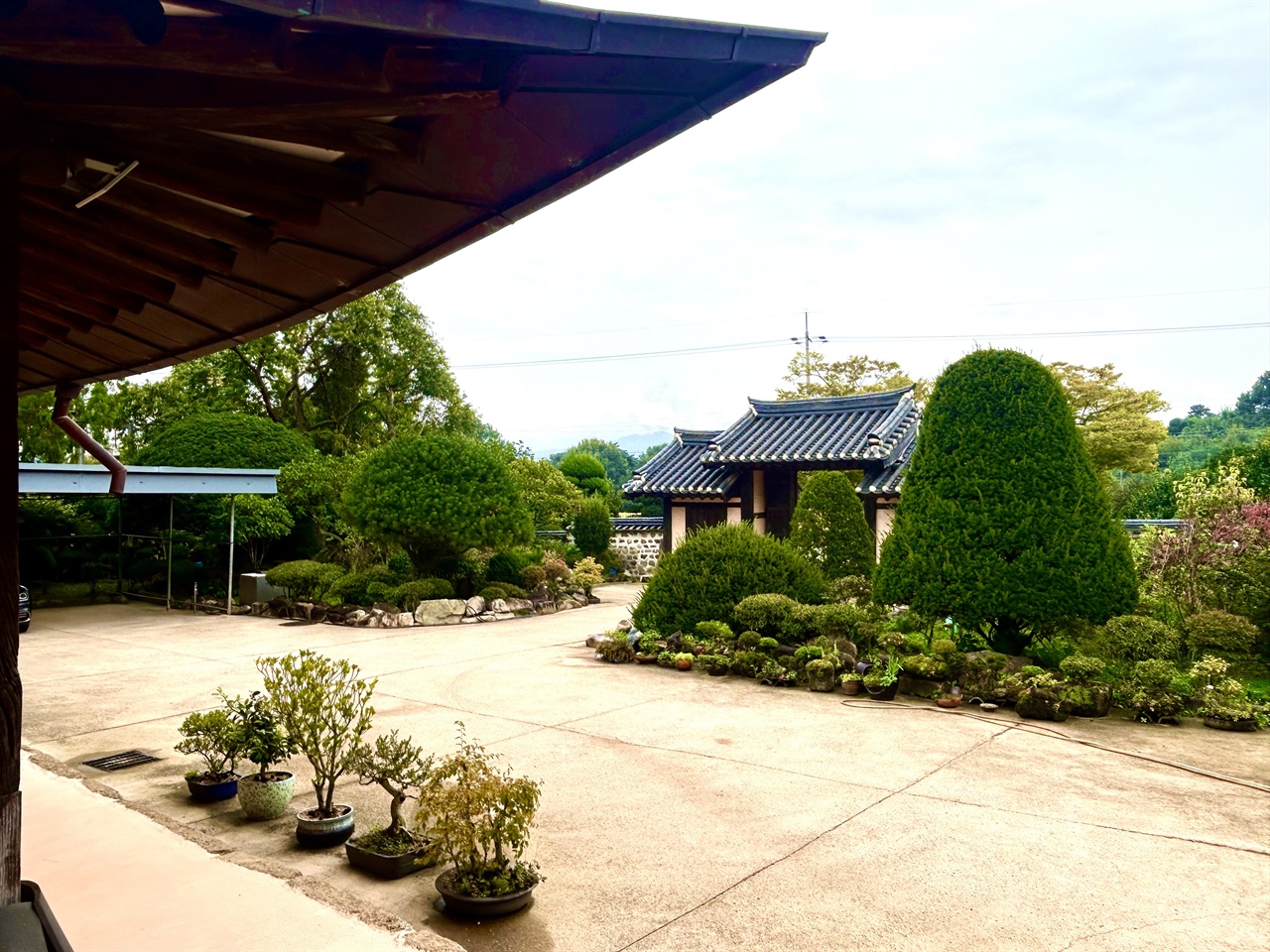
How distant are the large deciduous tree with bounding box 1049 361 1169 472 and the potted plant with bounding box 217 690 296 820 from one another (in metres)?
26.0

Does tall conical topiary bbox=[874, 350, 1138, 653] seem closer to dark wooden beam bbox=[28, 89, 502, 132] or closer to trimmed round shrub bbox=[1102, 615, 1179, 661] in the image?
trimmed round shrub bbox=[1102, 615, 1179, 661]

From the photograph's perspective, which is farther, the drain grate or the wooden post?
the drain grate

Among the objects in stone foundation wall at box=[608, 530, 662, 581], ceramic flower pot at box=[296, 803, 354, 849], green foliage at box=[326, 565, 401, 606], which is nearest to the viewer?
ceramic flower pot at box=[296, 803, 354, 849]

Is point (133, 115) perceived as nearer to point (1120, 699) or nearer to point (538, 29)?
point (538, 29)

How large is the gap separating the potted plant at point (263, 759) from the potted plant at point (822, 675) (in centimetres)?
539

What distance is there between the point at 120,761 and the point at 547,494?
1770cm

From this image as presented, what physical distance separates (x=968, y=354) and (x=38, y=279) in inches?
351

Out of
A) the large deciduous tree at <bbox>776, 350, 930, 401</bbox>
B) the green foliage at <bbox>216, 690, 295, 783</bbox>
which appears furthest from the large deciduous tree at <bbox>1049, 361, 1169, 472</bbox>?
the green foliage at <bbox>216, 690, 295, 783</bbox>

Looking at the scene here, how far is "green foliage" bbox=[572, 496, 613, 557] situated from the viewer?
78.3 ft

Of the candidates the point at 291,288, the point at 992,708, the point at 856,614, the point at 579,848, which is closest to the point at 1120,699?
the point at 992,708

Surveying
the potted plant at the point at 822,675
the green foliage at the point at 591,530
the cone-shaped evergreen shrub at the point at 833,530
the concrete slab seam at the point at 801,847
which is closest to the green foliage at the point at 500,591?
the cone-shaped evergreen shrub at the point at 833,530

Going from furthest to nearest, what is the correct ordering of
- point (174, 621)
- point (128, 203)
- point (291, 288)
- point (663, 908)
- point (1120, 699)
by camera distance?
point (174, 621) → point (1120, 699) → point (663, 908) → point (291, 288) → point (128, 203)

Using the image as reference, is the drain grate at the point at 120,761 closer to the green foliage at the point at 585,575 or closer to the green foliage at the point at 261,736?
the green foliage at the point at 261,736

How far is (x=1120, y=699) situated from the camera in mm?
7996
